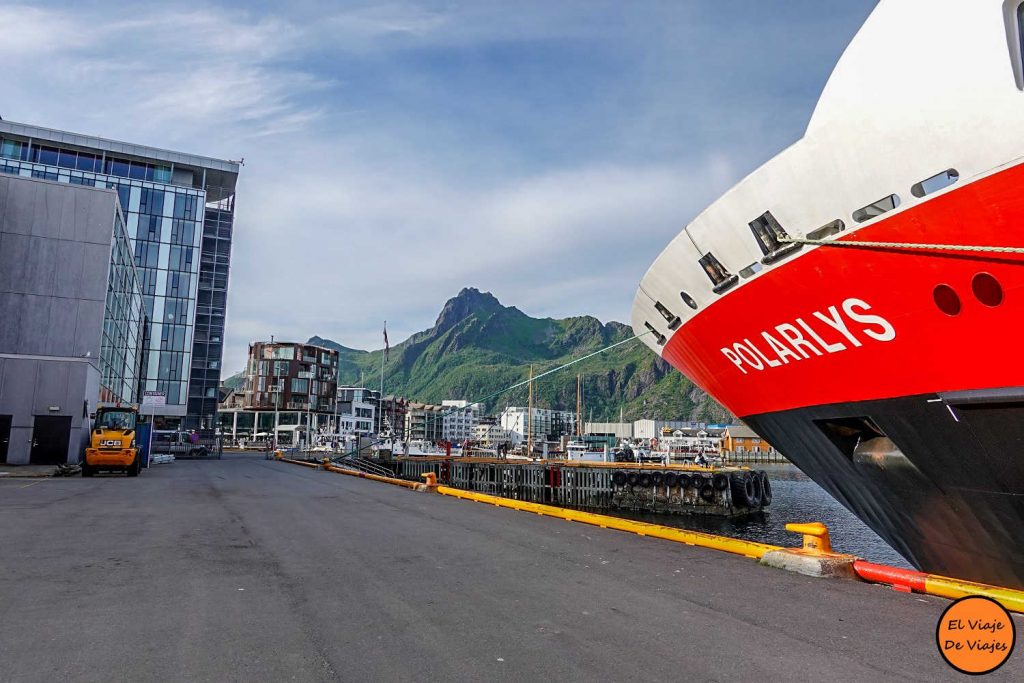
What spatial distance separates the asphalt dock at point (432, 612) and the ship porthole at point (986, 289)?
2.78 meters

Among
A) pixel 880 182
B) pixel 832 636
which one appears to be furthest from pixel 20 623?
pixel 880 182

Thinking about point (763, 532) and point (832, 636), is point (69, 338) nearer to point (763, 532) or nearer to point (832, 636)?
point (763, 532)

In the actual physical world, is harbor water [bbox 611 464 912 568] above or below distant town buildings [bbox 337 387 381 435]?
below

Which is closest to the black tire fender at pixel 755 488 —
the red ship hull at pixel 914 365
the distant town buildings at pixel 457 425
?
the red ship hull at pixel 914 365

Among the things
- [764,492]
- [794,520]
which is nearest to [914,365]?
[794,520]

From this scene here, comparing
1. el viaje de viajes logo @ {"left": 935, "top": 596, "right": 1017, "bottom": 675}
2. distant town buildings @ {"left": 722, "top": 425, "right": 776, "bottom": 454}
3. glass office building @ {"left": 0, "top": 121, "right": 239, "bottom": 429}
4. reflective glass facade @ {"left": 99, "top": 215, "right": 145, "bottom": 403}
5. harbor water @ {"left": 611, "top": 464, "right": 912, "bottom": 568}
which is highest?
glass office building @ {"left": 0, "top": 121, "right": 239, "bottom": 429}

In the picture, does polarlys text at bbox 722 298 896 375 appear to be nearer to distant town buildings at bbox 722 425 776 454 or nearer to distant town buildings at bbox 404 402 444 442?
distant town buildings at bbox 722 425 776 454

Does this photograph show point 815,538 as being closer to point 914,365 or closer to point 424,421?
point 914,365

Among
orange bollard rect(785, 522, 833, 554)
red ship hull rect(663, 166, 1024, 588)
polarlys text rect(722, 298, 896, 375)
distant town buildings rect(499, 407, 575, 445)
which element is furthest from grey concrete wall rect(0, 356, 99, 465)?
distant town buildings rect(499, 407, 575, 445)

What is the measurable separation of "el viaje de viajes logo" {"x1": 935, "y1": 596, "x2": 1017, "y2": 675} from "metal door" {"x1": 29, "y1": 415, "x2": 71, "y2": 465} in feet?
118

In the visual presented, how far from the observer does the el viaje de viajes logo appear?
2646 mm

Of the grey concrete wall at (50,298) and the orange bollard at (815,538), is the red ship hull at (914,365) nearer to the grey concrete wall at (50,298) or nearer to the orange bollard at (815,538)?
the orange bollard at (815,538)

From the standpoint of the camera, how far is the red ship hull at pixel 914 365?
5945 mm

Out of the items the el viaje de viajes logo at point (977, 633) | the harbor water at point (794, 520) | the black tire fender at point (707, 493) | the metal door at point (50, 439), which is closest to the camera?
the el viaje de viajes logo at point (977, 633)
